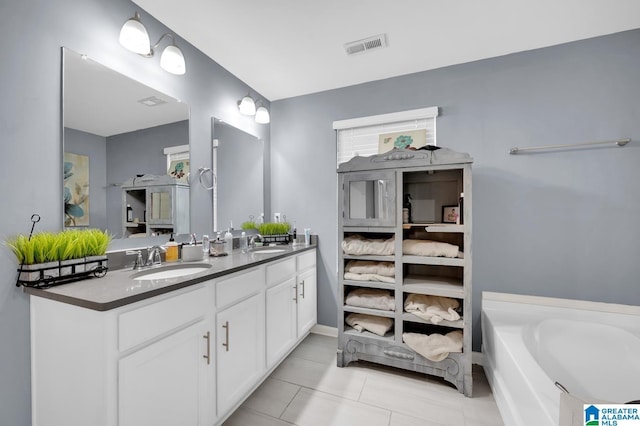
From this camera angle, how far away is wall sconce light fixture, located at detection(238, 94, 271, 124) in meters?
2.52

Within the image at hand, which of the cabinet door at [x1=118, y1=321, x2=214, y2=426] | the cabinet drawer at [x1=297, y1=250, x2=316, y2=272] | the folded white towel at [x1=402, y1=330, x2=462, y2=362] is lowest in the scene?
the folded white towel at [x1=402, y1=330, x2=462, y2=362]

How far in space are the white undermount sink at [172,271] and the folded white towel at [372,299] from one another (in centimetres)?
123

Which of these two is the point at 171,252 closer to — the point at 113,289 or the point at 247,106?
the point at 113,289

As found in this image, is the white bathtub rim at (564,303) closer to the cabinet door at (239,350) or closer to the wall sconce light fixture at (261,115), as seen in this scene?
the cabinet door at (239,350)

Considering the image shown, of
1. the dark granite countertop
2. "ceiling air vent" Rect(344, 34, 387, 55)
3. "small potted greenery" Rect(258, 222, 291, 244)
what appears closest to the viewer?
the dark granite countertop

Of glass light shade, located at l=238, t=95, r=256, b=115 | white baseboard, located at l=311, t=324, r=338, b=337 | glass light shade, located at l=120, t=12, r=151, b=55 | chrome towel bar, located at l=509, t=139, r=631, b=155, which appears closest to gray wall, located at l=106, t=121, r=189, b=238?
glass light shade, located at l=120, t=12, r=151, b=55

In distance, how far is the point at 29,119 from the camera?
1229mm

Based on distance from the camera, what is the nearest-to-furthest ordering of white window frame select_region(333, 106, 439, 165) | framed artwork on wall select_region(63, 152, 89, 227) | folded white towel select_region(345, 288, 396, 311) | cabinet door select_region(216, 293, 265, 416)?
framed artwork on wall select_region(63, 152, 89, 227), cabinet door select_region(216, 293, 265, 416), folded white towel select_region(345, 288, 396, 311), white window frame select_region(333, 106, 439, 165)

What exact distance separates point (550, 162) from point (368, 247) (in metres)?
1.60

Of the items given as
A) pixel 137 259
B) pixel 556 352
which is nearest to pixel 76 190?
pixel 137 259

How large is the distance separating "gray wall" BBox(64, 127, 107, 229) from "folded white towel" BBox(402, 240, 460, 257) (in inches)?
80.8

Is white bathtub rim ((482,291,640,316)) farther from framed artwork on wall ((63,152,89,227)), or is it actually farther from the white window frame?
framed artwork on wall ((63,152,89,227))

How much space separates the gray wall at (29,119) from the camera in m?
1.15

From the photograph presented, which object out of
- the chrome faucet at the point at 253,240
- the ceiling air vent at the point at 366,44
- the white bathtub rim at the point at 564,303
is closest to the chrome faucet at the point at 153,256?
the chrome faucet at the point at 253,240
